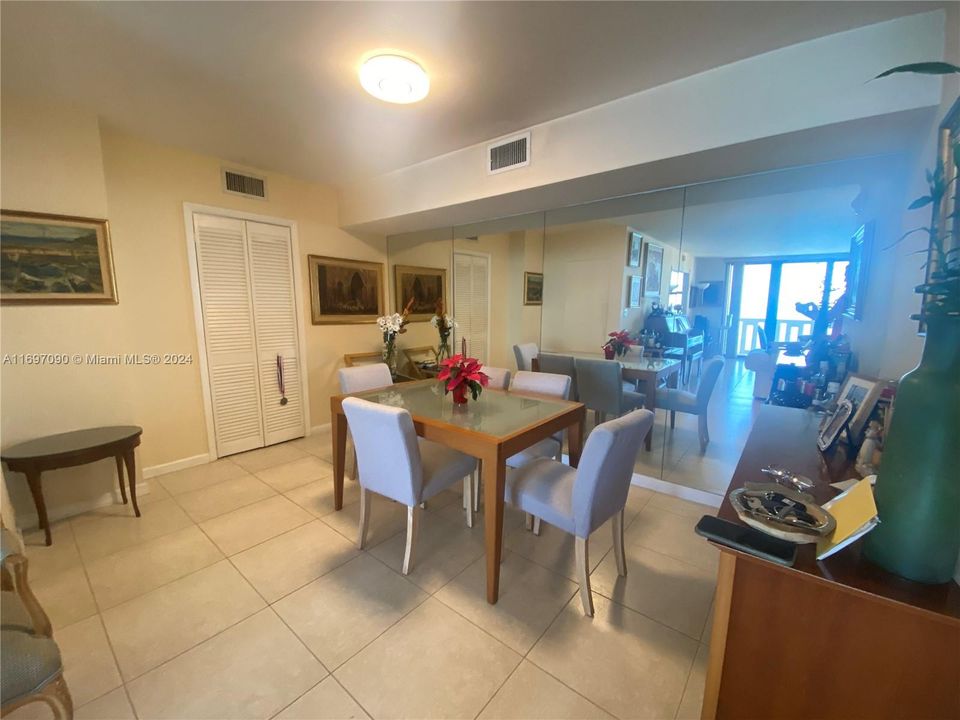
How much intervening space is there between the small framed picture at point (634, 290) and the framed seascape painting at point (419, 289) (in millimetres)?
2277

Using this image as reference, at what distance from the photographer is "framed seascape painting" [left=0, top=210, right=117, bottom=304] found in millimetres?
2068

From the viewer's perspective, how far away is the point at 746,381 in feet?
17.5

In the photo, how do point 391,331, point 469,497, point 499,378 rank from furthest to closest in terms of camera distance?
point 391,331
point 499,378
point 469,497

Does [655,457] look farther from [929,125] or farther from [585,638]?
[929,125]

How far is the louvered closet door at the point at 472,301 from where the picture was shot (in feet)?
14.5

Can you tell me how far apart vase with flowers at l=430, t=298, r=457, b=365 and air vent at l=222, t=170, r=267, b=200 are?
207 cm

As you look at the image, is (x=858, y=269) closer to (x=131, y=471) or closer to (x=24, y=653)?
(x=24, y=653)

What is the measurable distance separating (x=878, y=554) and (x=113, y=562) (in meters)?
3.18

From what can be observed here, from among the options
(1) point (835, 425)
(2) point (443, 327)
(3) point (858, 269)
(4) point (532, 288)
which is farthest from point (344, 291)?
(3) point (858, 269)

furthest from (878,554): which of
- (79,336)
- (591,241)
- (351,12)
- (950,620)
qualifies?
(79,336)

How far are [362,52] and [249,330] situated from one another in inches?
100

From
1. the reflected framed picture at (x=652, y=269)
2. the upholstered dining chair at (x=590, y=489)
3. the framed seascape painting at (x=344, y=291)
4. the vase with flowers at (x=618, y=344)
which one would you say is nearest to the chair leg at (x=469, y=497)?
the upholstered dining chair at (x=590, y=489)

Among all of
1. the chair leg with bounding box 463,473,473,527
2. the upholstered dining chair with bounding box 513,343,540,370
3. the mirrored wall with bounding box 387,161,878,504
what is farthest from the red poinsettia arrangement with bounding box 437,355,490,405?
the upholstered dining chair with bounding box 513,343,540,370

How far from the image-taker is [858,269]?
2004 millimetres
